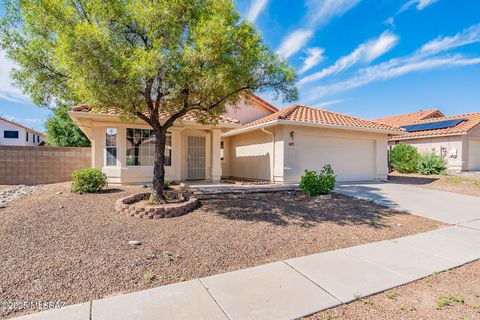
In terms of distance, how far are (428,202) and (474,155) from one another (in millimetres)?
14925

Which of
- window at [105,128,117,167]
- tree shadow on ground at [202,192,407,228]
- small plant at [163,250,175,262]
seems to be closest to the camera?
small plant at [163,250,175,262]

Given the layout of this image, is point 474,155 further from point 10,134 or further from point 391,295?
point 10,134

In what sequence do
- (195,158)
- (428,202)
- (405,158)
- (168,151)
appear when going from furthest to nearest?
1. (405,158)
2. (195,158)
3. (168,151)
4. (428,202)

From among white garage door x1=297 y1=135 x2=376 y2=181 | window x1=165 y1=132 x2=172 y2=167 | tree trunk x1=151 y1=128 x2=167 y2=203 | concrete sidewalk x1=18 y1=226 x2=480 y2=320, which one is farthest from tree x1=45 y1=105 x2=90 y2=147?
concrete sidewalk x1=18 y1=226 x2=480 y2=320

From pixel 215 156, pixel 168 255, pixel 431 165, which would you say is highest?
pixel 215 156

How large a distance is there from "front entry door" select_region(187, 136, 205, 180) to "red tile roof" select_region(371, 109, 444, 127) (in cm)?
2132

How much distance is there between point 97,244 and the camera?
4.83 meters

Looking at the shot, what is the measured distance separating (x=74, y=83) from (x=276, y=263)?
19.9 feet

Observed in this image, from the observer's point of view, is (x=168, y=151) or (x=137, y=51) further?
(x=168, y=151)

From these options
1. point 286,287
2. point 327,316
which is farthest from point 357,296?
point 286,287

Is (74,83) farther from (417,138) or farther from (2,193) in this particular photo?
(417,138)

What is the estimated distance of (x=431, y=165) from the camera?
16703 mm

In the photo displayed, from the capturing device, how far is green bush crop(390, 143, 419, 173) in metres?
17.5

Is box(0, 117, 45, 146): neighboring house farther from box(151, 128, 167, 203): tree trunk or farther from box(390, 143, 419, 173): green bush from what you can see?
box(390, 143, 419, 173): green bush
